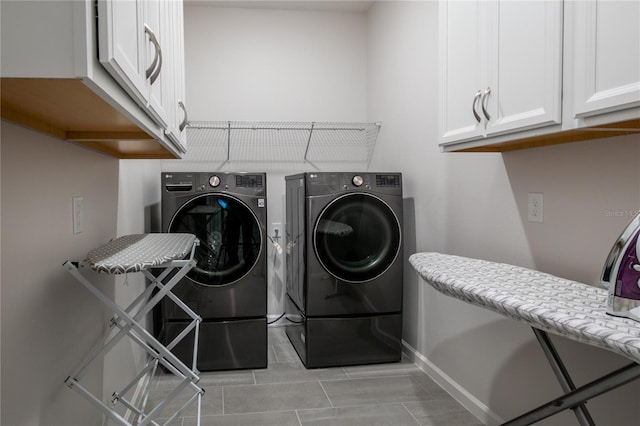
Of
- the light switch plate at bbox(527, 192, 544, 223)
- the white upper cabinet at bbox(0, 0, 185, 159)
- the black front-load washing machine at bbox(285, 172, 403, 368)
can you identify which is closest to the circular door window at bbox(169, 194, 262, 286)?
the black front-load washing machine at bbox(285, 172, 403, 368)

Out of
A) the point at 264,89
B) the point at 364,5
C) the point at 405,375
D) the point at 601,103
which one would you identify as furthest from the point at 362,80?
the point at 601,103

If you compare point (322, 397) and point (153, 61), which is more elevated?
point (153, 61)

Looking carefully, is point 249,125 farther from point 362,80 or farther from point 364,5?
point 364,5

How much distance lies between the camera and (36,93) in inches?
33.0

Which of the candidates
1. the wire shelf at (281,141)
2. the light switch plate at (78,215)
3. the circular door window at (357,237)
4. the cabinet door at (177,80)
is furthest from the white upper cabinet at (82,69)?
the wire shelf at (281,141)

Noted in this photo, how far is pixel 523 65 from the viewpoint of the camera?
1491 mm

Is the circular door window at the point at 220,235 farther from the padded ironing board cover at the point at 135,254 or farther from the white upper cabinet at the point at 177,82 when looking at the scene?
the padded ironing board cover at the point at 135,254

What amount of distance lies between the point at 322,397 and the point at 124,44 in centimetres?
219

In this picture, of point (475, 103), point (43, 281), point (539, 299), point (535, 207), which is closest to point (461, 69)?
point (475, 103)

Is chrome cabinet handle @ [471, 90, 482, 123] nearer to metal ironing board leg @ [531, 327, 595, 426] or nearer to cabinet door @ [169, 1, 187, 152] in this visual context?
metal ironing board leg @ [531, 327, 595, 426]

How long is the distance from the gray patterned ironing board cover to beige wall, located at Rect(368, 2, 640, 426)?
0.83 ft

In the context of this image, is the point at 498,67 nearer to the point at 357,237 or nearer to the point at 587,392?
the point at 587,392

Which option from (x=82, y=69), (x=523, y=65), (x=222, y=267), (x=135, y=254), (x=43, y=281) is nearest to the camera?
(x=82, y=69)

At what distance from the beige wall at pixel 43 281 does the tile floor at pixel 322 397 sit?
90 cm
